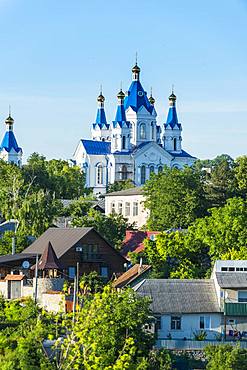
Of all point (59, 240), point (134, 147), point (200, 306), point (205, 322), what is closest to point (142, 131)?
point (134, 147)

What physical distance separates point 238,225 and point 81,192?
31125mm

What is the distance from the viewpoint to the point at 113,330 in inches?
1011

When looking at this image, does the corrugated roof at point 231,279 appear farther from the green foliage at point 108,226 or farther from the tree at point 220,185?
the tree at point 220,185

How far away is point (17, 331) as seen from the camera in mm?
26734

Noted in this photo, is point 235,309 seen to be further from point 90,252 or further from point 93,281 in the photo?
point 90,252

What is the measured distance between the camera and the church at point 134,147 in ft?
273

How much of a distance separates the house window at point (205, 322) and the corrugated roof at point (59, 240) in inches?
315

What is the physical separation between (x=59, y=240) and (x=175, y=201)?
6.66 meters


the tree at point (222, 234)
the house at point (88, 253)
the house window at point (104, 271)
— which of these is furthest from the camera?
the house window at point (104, 271)

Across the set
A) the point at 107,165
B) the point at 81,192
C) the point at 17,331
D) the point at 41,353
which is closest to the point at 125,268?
the point at 17,331

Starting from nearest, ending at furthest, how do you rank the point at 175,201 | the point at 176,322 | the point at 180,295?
the point at 176,322, the point at 180,295, the point at 175,201

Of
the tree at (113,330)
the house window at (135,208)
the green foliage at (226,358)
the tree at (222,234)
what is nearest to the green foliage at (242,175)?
the house window at (135,208)

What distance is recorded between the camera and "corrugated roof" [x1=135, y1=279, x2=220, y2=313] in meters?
29.8

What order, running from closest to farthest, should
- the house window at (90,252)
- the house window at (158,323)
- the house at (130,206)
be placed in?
the house window at (158,323) < the house window at (90,252) < the house at (130,206)
